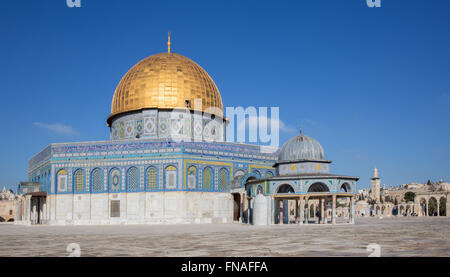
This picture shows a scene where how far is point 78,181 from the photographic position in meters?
36.1

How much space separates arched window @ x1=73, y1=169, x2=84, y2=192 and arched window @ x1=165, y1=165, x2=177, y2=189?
6.31 m

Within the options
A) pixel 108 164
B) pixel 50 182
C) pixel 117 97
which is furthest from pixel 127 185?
pixel 117 97

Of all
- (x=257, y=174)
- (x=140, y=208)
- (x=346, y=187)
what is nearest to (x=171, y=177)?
(x=140, y=208)

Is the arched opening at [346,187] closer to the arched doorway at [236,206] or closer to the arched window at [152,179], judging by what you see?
the arched doorway at [236,206]

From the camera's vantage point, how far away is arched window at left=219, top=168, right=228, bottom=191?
3688 cm

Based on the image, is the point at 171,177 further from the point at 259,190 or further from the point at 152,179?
the point at 259,190

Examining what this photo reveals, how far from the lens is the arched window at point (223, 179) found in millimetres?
36875

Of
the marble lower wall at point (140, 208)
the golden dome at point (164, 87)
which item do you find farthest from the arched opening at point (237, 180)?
the golden dome at point (164, 87)

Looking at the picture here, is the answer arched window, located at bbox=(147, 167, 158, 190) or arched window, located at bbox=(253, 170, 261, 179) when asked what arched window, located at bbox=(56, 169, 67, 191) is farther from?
arched window, located at bbox=(253, 170, 261, 179)

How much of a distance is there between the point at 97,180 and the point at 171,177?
217 inches
